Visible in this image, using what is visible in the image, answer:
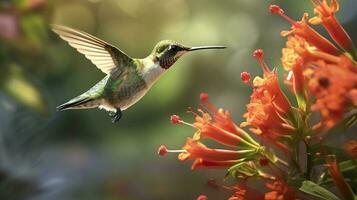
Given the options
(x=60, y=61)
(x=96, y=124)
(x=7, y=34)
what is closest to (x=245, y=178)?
(x=7, y=34)

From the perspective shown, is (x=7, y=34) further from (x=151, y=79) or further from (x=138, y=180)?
(x=138, y=180)

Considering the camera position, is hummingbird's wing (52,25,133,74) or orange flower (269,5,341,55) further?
hummingbird's wing (52,25,133,74)

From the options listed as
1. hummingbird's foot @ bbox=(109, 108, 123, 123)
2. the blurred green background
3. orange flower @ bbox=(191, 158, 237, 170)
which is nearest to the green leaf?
orange flower @ bbox=(191, 158, 237, 170)

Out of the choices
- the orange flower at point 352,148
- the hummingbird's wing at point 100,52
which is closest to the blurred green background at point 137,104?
the hummingbird's wing at point 100,52

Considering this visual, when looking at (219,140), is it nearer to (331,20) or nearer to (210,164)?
(210,164)

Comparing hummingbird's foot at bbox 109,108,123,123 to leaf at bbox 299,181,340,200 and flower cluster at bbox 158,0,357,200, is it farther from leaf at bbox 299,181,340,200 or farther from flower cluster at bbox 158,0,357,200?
leaf at bbox 299,181,340,200

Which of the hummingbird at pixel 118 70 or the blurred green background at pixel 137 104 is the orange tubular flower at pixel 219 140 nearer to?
the hummingbird at pixel 118 70
